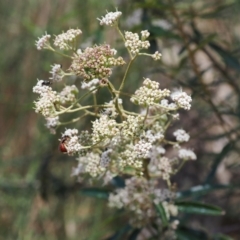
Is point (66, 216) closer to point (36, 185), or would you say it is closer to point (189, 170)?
point (36, 185)

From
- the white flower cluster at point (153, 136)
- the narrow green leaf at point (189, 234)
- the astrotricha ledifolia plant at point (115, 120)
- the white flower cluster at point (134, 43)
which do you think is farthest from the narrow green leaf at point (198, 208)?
the white flower cluster at point (134, 43)

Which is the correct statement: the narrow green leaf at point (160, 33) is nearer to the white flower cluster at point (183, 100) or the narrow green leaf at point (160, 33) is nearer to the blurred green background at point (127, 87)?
the blurred green background at point (127, 87)

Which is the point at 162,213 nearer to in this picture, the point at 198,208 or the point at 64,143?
the point at 198,208

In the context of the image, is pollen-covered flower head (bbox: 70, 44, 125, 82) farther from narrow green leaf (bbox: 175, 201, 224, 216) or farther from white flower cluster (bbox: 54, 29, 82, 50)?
narrow green leaf (bbox: 175, 201, 224, 216)

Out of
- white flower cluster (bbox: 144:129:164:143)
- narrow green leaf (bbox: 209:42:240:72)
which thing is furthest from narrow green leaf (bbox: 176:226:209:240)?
narrow green leaf (bbox: 209:42:240:72)

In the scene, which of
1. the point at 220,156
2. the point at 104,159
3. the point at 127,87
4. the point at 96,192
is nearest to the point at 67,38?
the point at 104,159

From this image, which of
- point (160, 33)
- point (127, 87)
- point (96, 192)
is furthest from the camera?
point (127, 87)

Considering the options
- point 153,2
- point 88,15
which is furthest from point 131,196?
point 88,15
